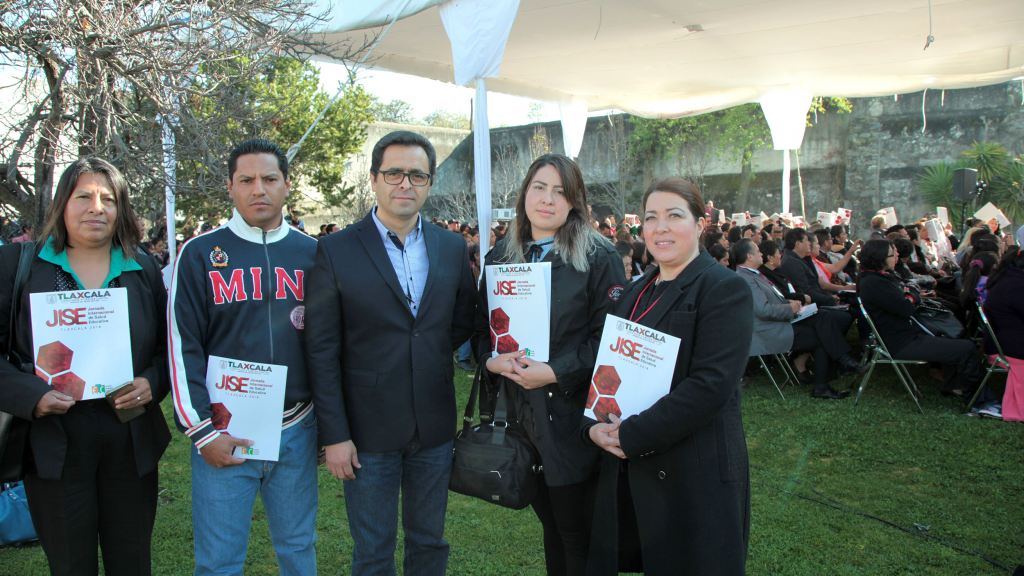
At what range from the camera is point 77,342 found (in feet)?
7.15

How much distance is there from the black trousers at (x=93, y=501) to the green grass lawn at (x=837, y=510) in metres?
1.03

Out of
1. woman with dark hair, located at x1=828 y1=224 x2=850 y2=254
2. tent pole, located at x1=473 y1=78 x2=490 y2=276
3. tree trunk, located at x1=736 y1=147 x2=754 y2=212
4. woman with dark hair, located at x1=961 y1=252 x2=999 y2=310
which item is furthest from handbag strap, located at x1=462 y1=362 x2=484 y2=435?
tree trunk, located at x1=736 y1=147 x2=754 y2=212

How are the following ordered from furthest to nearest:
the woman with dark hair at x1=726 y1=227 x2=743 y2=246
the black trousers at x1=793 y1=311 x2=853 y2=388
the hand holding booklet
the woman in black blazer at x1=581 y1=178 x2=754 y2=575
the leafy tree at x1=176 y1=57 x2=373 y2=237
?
the leafy tree at x1=176 y1=57 x2=373 y2=237 → the woman with dark hair at x1=726 y1=227 x2=743 y2=246 → the hand holding booklet → the black trousers at x1=793 y1=311 x2=853 y2=388 → the woman in black blazer at x1=581 y1=178 x2=754 y2=575

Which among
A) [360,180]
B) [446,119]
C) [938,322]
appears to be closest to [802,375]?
[938,322]

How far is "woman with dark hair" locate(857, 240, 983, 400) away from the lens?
5.71 meters

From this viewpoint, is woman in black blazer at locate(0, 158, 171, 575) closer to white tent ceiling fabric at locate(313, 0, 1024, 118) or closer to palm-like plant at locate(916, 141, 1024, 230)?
white tent ceiling fabric at locate(313, 0, 1024, 118)

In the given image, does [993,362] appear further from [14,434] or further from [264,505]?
[14,434]

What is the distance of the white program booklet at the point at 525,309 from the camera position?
7.57 ft

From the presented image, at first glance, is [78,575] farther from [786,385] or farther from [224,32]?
[786,385]

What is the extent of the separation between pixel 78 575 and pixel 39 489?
350 millimetres

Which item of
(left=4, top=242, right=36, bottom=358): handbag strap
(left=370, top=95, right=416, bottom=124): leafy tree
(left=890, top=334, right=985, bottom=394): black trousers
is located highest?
(left=370, top=95, right=416, bottom=124): leafy tree

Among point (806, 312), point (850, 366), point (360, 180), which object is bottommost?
point (850, 366)

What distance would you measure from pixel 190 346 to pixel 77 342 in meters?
0.44

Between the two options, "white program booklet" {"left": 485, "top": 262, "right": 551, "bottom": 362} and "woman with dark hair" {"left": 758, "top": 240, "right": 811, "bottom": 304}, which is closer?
"white program booklet" {"left": 485, "top": 262, "right": 551, "bottom": 362}
